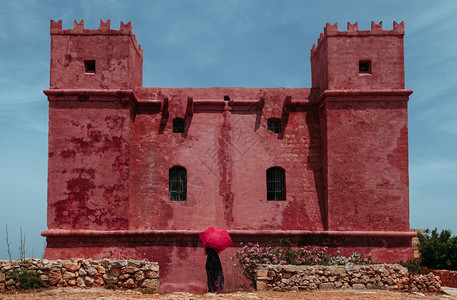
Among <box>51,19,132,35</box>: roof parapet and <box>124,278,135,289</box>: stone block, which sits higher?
<box>51,19,132,35</box>: roof parapet

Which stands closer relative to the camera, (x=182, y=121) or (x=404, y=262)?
(x=404, y=262)

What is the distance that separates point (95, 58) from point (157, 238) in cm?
671

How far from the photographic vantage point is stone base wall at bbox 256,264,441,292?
35.3 ft

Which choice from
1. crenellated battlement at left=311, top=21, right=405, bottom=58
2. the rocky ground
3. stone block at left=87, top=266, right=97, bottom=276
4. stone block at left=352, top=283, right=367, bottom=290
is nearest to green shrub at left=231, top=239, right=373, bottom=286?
stone block at left=352, top=283, right=367, bottom=290

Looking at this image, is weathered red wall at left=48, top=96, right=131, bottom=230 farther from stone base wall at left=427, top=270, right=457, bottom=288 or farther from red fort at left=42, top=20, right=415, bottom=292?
stone base wall at left=427, top=270, right=457, bottom=288

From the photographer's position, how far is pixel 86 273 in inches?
398

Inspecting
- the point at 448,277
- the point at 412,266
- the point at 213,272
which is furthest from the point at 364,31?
the point at 213,272

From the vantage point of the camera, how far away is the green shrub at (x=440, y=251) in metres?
17.1

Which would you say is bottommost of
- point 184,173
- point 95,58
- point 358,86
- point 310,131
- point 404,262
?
point 404,262

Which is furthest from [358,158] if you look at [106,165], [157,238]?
[106,165]

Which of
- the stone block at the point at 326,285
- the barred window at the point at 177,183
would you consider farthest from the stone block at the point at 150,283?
the barred window at the point at 177,183

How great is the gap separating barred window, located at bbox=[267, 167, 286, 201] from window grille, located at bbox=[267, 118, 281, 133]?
4.70 ft

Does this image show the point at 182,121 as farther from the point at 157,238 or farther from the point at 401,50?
the point at 401,50

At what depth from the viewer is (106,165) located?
15602 millimetres
